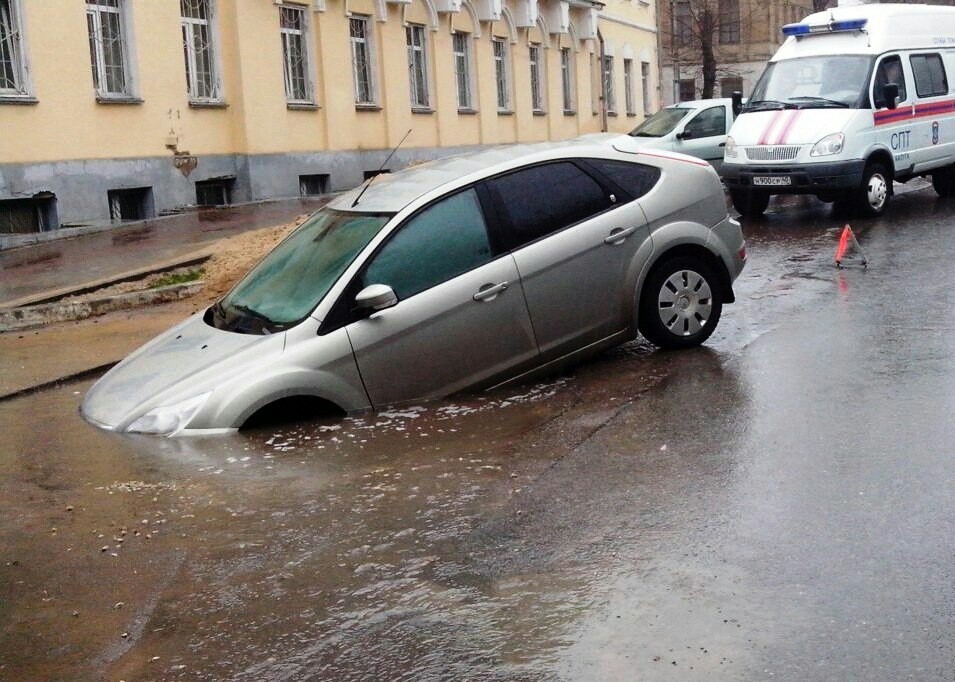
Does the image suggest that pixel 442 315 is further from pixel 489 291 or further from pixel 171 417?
pixel 171 417

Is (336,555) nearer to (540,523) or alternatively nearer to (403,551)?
(403,551)

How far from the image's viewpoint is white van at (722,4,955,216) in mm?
16734

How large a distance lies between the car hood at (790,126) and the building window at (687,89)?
153 ft

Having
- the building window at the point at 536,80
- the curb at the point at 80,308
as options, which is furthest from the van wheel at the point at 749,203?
the building window at the point at 536,80

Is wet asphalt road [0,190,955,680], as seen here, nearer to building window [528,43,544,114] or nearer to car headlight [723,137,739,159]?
car headlight [723,137,739,159]

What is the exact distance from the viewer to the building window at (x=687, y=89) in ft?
207

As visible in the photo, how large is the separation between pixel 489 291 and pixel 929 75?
1297 cm

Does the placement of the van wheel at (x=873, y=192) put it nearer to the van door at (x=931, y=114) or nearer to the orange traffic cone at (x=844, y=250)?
the van door at (x=931, y=114)

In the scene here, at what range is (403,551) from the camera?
17.2 ft

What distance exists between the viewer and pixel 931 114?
60.3ft

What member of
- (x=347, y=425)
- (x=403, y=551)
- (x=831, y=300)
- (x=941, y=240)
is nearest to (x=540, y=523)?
(x=403, y=551)

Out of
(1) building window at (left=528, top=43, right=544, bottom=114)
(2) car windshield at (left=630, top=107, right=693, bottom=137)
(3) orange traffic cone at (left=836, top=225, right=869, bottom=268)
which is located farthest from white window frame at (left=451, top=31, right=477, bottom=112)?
(3) orange traffic cone at (left=836, top=225, right=869, bottom=268)

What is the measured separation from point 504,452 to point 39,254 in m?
11.8

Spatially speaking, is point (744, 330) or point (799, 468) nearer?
point (799, 468)
